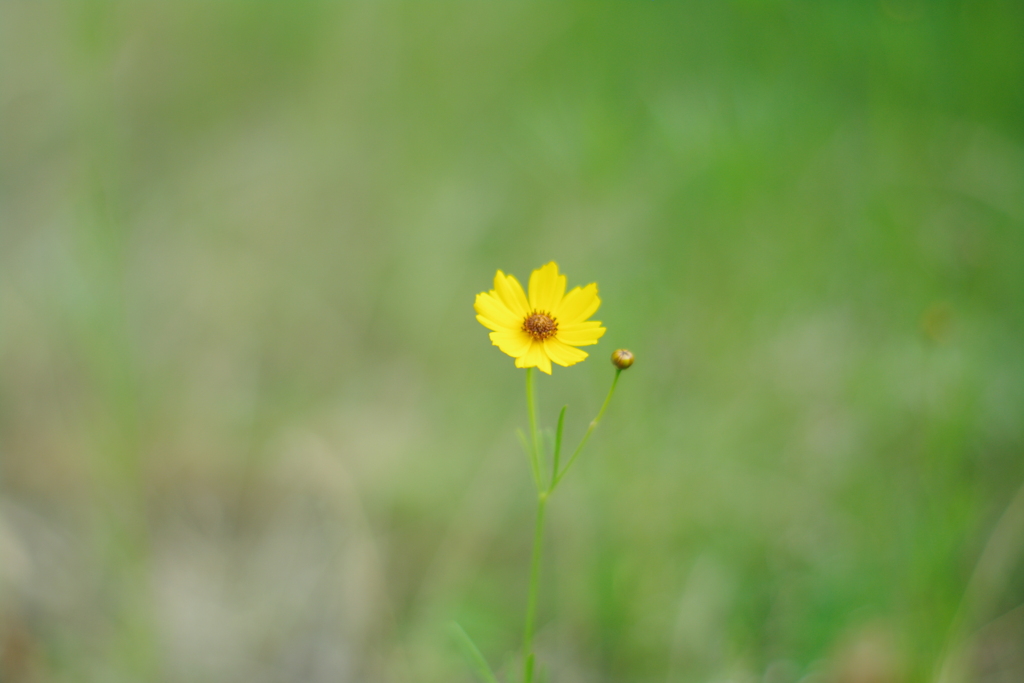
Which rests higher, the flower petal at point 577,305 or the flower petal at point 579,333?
the flower petal at point 577,305

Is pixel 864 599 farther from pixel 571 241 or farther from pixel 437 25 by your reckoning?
pixel 437 25

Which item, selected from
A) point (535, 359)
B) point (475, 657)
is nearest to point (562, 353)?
point (535, 359)

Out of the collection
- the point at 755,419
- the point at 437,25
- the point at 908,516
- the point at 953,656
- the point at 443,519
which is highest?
the point at 437,25

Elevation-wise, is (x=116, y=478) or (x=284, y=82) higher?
(x=284, y=82)

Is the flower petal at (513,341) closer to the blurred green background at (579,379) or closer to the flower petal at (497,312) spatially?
the flower petal at (497,312)

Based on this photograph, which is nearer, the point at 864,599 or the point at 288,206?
the point at 864,599

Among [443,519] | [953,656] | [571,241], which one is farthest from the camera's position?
[571,241]

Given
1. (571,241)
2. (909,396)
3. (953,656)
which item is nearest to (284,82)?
(571,241)

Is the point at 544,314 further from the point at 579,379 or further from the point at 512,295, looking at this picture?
the point at 579,379

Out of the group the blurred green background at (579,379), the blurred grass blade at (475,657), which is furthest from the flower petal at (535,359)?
the blurred green background at (579,379)
